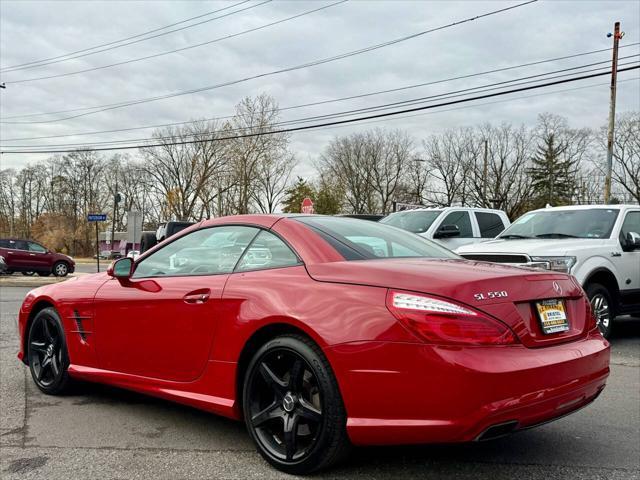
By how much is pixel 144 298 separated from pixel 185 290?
42 centimetres

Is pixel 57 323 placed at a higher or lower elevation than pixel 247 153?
lower

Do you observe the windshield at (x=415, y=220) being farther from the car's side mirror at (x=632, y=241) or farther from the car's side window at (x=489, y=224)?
the car's side mirror at (x=632, y=241)

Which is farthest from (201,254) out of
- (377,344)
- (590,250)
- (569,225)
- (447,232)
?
(447,232)

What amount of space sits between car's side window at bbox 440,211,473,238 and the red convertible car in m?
8.28

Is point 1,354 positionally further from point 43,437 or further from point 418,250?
point 418,250

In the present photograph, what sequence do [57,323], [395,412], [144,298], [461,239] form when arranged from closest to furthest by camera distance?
[395,412] < [144,298] < [57,323] < [461,239]

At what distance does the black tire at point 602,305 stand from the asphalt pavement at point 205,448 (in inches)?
112

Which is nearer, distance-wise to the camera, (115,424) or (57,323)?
(115,424)

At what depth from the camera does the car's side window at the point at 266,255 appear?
348 centimetres

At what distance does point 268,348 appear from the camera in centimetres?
323

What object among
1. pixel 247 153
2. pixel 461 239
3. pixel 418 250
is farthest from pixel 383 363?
pixel 247 153

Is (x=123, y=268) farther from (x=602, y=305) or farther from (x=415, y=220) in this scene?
(x=415, y=220)

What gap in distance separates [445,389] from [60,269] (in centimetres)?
2750

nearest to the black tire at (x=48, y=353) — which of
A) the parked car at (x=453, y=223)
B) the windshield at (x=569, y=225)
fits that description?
the windshield at (x=569, y=225)
